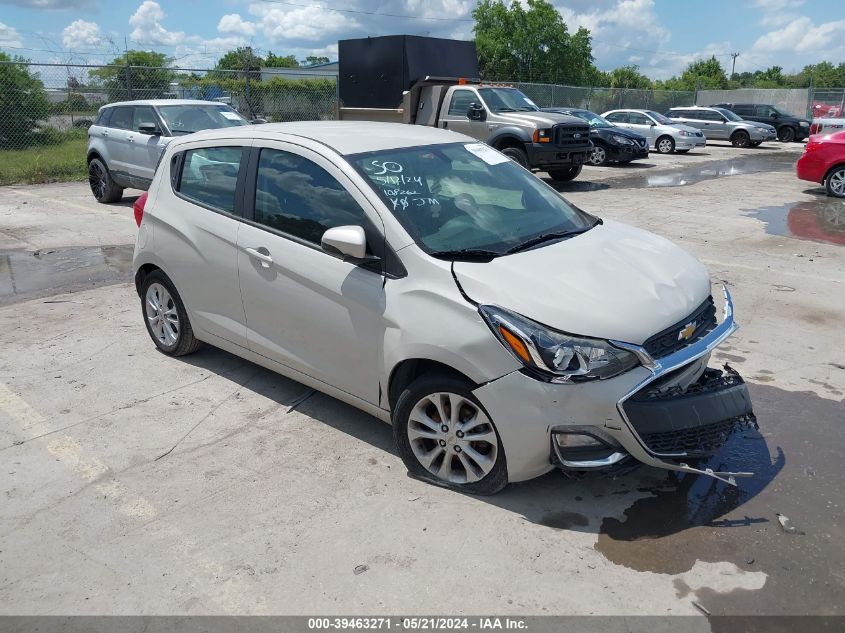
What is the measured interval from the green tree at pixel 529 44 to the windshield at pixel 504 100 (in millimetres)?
48685

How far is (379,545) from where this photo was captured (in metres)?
3.33

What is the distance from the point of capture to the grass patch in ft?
52.6

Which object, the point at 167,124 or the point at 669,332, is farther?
the point at 167,124

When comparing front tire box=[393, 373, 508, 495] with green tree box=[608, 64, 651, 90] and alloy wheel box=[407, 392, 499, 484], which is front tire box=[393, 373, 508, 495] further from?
green tree box=[608, 64, 651, 90]

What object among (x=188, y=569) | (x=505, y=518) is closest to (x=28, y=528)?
(x=188, y=569)

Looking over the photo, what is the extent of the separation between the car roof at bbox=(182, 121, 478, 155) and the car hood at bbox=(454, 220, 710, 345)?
1.13 meters

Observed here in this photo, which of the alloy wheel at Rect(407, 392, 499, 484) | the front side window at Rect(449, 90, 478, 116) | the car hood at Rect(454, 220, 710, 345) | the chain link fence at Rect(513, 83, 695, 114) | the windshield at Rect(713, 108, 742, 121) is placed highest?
the chain link fence at Rect(513, 83, 695, 114)

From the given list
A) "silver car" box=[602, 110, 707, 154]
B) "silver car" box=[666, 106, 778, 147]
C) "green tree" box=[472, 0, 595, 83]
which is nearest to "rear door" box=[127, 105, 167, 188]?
"silver car" box=[602, 110, 707, 154]

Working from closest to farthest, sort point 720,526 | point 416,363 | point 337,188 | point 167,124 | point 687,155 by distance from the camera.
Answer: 1. point 720,526
2. point 416,363
3. point 337,188
4. point 167,124
5. point 687,155

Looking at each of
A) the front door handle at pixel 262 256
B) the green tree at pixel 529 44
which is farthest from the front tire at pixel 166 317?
the green tree at pixel 529 44

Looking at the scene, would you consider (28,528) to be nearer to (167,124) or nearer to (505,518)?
(505,518)

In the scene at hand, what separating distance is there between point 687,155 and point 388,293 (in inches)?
909

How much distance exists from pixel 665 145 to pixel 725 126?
527 centimetres

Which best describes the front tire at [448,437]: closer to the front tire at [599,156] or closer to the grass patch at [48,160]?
the grass patch at [48,160]
